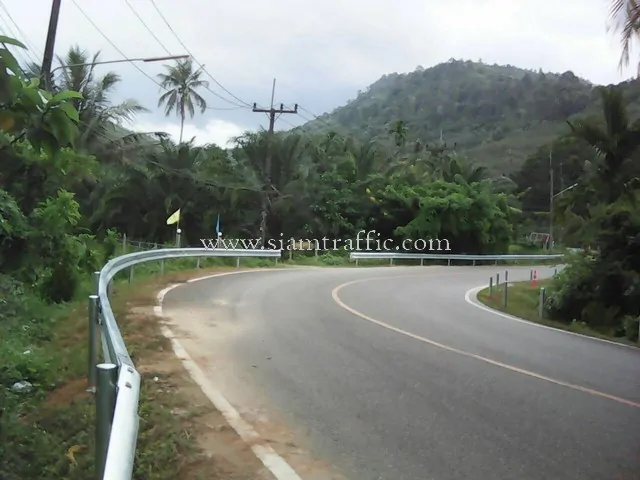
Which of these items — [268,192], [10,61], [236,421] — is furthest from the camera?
[268,192]

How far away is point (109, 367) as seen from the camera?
3197mm

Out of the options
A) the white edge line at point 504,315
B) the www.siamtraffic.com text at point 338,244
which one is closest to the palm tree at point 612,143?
the white edge line at point 504,315

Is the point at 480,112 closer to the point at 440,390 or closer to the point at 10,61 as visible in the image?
the point at 440,390

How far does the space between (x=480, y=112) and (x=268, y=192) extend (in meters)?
75.2

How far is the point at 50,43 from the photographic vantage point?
16562mm

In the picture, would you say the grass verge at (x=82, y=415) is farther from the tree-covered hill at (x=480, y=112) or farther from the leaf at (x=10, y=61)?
the tree-covered hill at (x=480, y=112)

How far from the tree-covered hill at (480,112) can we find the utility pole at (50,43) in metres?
→ 62.2

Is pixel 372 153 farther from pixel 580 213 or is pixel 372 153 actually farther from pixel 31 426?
pixel 31 426

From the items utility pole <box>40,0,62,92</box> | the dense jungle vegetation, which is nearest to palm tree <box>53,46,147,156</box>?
the dense jungle vegetation

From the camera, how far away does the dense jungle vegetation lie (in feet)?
27.0

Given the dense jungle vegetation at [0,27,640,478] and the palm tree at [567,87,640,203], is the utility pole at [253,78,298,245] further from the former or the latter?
the palm tree at [567,87,640,203]

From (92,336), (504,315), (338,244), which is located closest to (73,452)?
(92,336)

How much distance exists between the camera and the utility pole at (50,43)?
1593 centimetres

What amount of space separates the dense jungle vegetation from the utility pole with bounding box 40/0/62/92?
1.69 m
